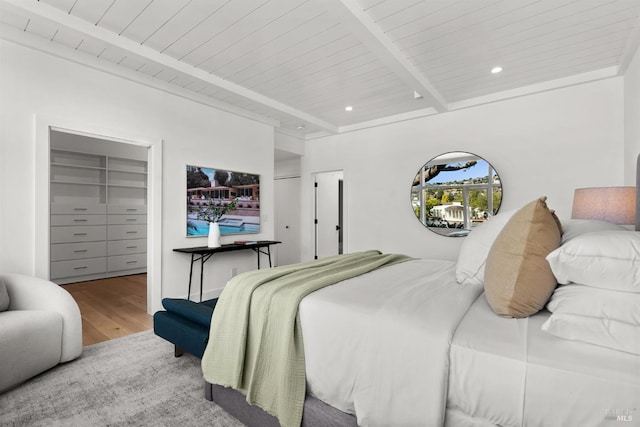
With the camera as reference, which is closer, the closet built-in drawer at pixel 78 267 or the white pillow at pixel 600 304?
the white pillow at pixel 600 304

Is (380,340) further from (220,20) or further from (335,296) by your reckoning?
(220,20)

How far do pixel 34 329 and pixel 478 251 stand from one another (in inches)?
110

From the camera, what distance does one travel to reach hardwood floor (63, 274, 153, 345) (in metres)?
2.94

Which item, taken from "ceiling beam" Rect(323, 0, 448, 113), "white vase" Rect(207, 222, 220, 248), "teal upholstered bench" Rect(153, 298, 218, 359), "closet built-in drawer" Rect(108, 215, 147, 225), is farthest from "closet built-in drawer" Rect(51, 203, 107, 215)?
"ceiling beam" Rect(323, 0, 448, 113)

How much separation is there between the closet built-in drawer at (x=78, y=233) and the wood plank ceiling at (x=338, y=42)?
10.2 feet

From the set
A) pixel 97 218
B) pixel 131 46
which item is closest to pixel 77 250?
pixel 97 218

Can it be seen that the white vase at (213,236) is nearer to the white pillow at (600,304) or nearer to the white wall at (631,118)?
the white pillow at (600,304)

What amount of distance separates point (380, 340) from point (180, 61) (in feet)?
10.4

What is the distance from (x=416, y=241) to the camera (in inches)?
173

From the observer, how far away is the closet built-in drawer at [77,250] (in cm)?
477

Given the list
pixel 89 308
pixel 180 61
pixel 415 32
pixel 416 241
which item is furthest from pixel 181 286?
pixel 415 32

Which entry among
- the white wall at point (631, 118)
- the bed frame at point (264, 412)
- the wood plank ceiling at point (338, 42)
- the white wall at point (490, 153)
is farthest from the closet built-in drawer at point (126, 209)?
the white wall at point (631, 118)

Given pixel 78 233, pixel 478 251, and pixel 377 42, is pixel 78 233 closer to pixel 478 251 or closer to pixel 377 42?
pixel 377 42

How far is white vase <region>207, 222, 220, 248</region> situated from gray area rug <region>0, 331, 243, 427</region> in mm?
1557
